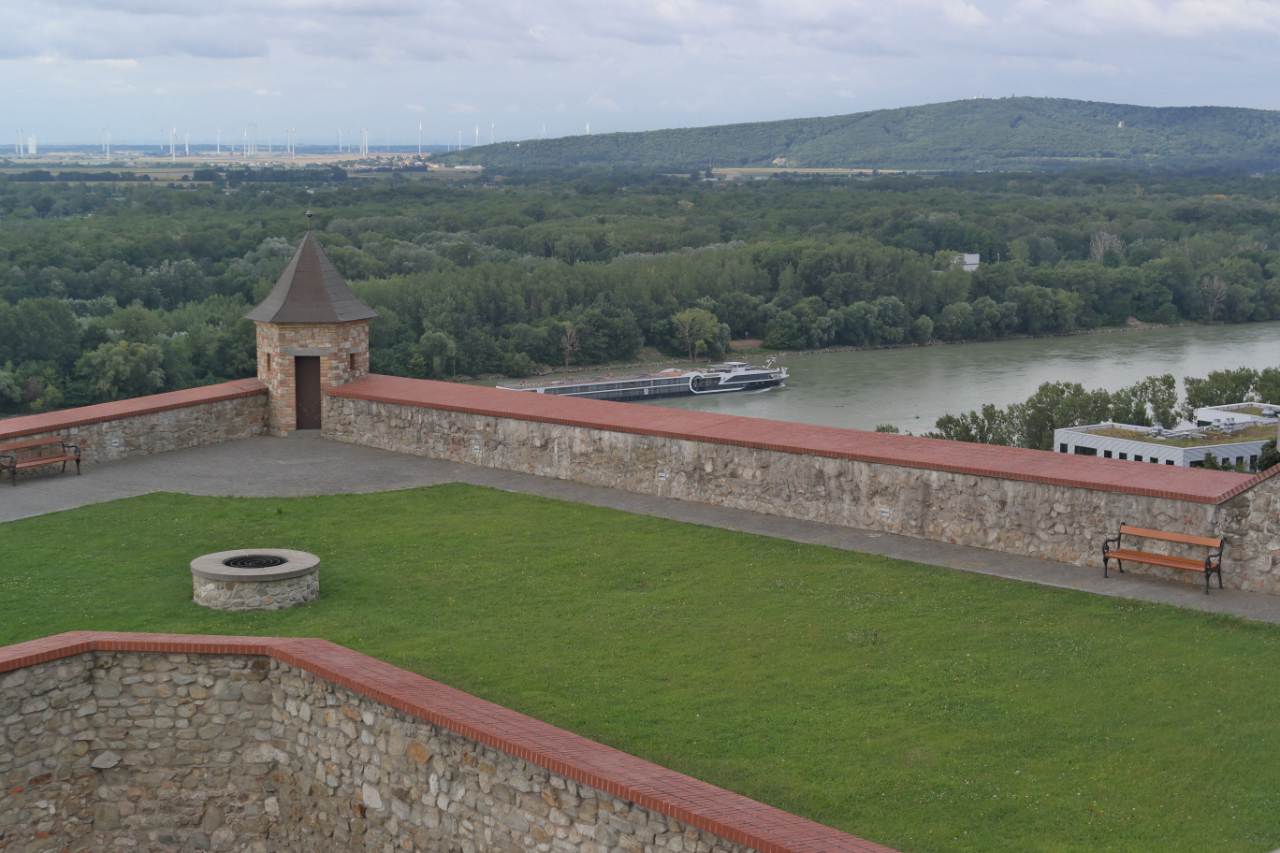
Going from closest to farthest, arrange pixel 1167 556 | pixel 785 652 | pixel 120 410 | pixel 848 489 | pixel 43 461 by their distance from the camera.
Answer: pixel 785 652, pixel 1167 556, pixel 848 489, pixel 43 461, pixel 120 410

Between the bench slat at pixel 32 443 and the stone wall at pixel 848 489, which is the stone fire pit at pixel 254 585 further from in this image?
the bench slat at pixel 32 443

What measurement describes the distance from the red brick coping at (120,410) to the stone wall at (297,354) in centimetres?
26

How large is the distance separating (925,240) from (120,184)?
253ft

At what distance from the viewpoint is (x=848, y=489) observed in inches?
436

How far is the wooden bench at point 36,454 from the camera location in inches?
503

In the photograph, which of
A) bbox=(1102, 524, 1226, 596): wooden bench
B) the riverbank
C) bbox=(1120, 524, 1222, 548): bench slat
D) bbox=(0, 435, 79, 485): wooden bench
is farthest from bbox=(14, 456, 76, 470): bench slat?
the riverbank

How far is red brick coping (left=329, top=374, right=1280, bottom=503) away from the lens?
32.0 ft

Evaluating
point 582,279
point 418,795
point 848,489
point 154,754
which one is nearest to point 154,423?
point 154,754

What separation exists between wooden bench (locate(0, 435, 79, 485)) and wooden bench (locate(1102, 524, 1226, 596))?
8527 millimetres

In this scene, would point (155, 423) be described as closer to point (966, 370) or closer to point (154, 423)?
point (154, 423)

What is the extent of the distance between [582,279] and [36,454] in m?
51.2

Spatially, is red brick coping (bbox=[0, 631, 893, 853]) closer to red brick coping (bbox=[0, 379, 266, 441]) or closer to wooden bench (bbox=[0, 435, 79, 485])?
wooden bench (bbox=[0, 435, 79, 485])

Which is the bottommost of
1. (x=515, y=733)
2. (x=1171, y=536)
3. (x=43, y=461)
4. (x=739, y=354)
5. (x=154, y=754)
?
(x=739, y=354)

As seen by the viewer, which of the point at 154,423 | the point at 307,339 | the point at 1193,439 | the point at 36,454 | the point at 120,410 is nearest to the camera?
the point at 36,454
